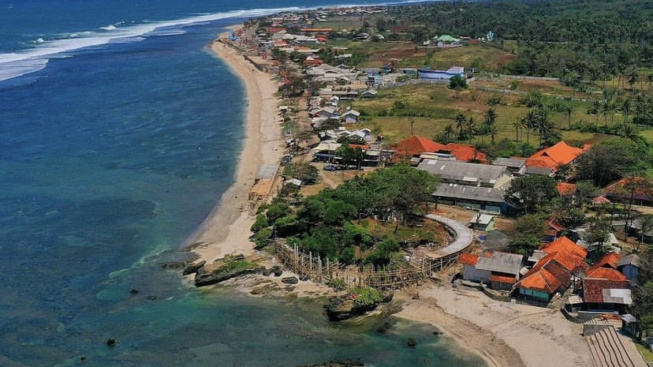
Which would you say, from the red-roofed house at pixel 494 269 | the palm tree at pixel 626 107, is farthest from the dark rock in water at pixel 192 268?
the palm tree at pixel 626 107

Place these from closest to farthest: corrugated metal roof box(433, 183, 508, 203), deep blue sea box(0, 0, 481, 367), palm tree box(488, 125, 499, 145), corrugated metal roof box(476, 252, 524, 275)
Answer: deep blue sea box(0, 0, 481, 367)
corrugated metal roof box(476, 252, 524, 275)
corrugated metal roof box(433, 183, 508, 203)
palm tree box(488, 125, 499, 145)

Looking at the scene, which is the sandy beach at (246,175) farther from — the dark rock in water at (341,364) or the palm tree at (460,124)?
the palm tree at (460,124)

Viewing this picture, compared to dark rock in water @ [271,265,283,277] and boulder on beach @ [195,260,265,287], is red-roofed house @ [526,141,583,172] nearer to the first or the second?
dark rock in water @ [271,265,283,277]

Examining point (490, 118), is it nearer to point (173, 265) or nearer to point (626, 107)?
point (626, 107)

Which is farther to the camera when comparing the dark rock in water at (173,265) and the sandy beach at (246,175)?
the sandy beach at (246,175)

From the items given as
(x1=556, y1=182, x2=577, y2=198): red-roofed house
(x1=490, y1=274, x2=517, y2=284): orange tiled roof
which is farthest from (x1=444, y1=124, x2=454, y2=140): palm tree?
(x1=490, y1=274, x2=517, y2=284): orange tiled roof
